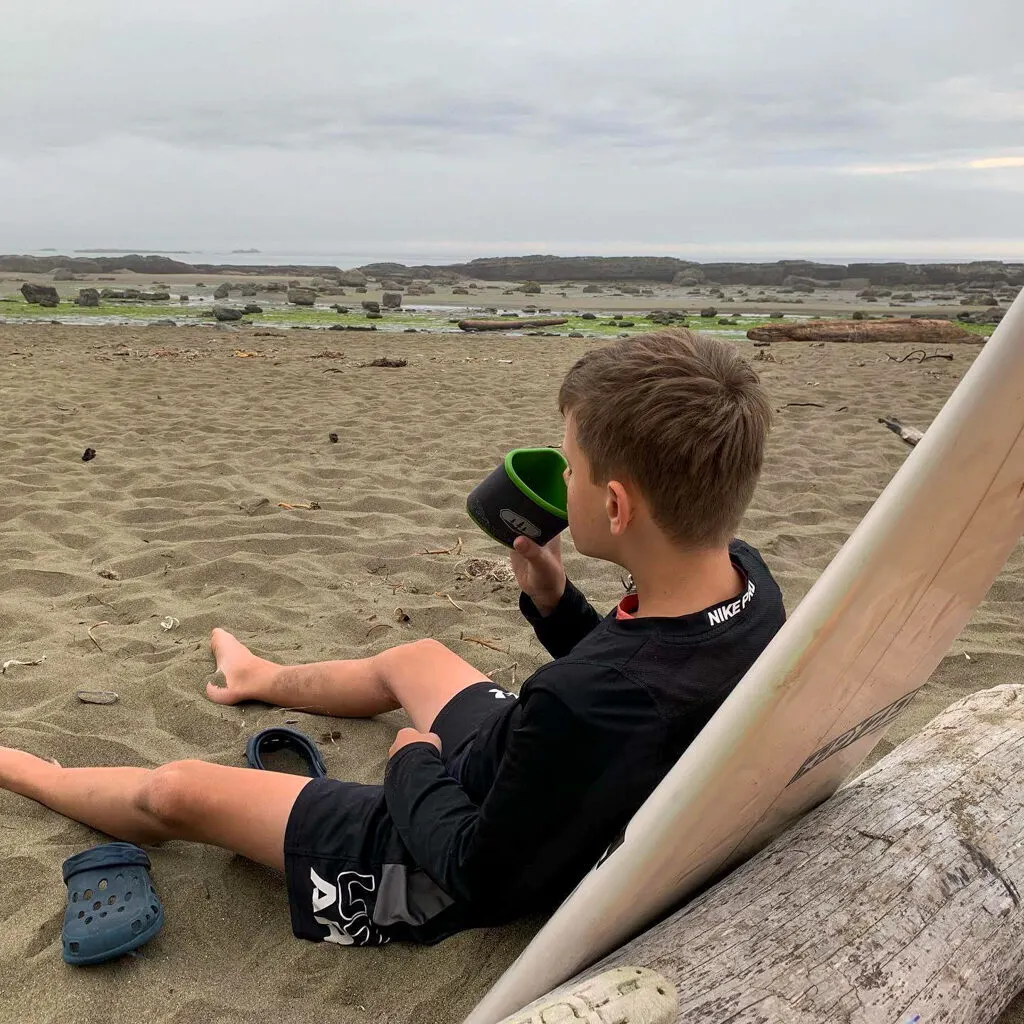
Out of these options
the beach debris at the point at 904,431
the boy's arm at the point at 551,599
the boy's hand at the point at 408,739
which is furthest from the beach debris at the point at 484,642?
the beach debris at the point at 904,431

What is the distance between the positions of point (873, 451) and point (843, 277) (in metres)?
37.6

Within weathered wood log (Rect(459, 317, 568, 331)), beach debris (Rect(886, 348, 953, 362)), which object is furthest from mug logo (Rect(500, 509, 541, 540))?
weathered wood log (Rect(459, 317, 568, 331))

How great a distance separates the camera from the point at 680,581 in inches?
65.1

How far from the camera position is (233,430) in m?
6.84

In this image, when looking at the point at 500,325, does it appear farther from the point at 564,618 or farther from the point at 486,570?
the point at 564,618

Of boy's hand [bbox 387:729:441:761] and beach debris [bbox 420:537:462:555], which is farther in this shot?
beach debris [bbox 420:537:462:555]

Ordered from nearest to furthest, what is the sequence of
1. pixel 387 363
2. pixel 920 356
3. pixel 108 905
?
pixel 108 905 → pixel 387 363 → pixel 920 356

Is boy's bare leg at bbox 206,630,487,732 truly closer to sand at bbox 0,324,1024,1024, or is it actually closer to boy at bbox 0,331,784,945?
sand at bbox 0,324,1024,1024

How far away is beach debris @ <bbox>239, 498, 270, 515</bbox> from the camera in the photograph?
15.8 feet

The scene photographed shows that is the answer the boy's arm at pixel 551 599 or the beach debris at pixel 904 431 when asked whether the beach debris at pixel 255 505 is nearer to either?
the boy's arm at pixel 551 599

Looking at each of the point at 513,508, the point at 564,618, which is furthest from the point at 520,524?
the point at 564,618

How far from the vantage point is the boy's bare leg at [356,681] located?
8.68ft

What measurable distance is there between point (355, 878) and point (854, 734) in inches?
40.9

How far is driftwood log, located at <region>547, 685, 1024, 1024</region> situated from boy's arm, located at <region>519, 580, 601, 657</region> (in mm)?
730
